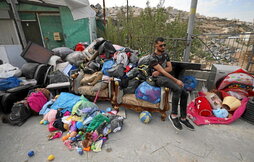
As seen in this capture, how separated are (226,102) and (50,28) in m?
8.01

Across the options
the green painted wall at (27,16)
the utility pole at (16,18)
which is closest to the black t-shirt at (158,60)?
the utility pole at (16,18)

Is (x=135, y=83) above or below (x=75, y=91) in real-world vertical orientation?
above

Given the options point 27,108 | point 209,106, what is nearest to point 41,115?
point 27,108

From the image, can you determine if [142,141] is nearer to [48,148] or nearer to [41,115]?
[48,148]

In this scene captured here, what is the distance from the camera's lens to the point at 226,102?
2.68 meters

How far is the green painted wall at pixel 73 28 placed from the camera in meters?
5.60

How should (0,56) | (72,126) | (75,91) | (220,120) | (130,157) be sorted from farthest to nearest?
(0,56) < (75,91) < (220,120) < (72,126) < (130,157)

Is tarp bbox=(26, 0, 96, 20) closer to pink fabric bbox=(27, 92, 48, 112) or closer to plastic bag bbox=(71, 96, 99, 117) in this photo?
pink fabric bbox=(27, 92, 48, 112)

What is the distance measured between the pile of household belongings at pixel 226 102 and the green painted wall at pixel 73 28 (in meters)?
5.33

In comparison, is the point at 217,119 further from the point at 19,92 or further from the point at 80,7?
the point at 80,7

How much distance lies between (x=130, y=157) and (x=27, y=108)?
2.42m

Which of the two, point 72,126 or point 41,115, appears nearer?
point 72,126

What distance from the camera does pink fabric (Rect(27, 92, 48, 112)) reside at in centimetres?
262

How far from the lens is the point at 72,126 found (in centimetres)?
223
